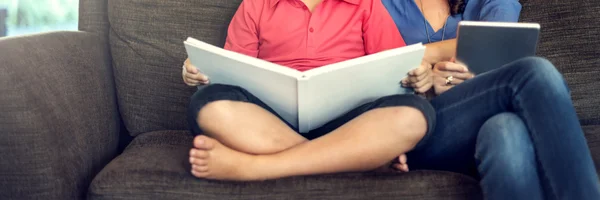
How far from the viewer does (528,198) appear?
0.88 m

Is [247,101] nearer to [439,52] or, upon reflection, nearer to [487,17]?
[439,52]

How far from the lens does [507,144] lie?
904 millimetres

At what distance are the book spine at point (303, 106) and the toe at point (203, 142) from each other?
0.16 meters

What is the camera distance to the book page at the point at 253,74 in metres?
0.92

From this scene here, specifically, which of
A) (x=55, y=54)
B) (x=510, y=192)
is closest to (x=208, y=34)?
(x=55, y=54)

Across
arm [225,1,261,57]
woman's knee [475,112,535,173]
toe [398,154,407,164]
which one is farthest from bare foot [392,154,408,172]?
arm [225,1,261,57]

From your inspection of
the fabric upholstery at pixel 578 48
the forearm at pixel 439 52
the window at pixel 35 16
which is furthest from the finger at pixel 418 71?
the window at pixel 35 16

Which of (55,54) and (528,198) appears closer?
(528,198)

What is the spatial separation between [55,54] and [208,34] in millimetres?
369

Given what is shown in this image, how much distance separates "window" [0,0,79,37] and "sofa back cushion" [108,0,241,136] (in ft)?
2.28

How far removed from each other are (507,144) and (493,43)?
0.66 ft

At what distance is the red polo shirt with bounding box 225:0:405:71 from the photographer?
4.03ft

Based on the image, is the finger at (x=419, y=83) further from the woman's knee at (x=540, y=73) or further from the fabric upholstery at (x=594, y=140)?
the fabric upholstery at (x=594, y=140)

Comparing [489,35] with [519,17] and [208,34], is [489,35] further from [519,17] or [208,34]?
[208,34]
